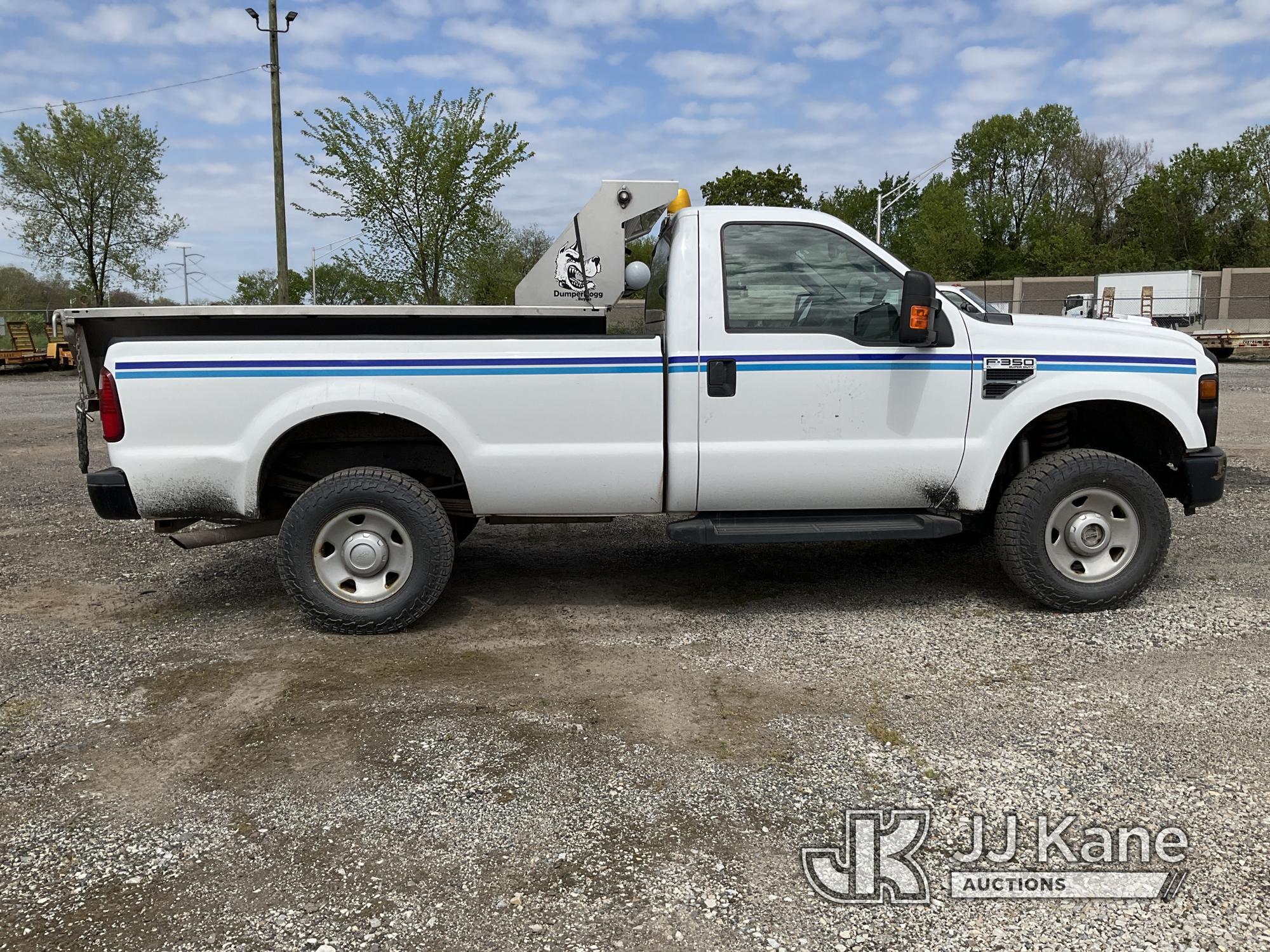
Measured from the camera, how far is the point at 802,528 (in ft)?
16.2

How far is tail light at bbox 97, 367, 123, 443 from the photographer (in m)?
4.60

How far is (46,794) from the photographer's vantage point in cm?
336

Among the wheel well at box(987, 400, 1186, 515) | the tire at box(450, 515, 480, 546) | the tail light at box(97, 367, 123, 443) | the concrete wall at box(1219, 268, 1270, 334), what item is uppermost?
the concrete wall at box(1219, 268, 1270, 334)

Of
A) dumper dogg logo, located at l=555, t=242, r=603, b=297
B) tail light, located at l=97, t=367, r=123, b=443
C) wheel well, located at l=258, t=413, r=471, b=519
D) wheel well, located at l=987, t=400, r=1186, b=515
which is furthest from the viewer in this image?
dumper dogg logo, located at l=555, t=242, r=603, b=297

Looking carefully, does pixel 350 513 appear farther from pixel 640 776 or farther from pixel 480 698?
pixel 640 776

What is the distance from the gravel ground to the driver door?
2.75 ft

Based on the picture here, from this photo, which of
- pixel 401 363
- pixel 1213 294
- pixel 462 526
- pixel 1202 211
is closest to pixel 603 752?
pixel 401 363

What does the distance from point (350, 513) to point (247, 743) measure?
4.52 ft

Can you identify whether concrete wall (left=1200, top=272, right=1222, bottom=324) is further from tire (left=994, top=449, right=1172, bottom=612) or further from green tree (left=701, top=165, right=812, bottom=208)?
tire (left=994, top=449, right=1172, bottom=612)

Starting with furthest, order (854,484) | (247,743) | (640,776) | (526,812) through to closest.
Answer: (854,484) < (247,743) < (640,776) < (526,812)

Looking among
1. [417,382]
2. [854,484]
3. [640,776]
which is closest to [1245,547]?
[854,484]

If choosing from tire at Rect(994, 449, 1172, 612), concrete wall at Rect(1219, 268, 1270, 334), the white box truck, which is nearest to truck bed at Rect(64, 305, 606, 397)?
tire at Rect(994, 449, 1172, 612)

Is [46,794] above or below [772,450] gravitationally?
below

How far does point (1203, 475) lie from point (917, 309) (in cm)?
186
